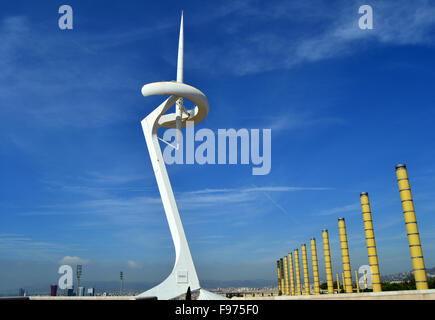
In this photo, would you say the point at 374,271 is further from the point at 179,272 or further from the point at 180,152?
the point at 180,152

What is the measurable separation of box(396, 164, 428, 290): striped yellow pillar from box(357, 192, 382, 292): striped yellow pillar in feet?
13.2

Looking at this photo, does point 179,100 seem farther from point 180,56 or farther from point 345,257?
point 345,257

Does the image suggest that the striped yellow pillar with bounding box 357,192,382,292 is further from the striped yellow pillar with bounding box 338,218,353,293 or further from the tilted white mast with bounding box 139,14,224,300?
the tilted white mast with bounding box 139,14,224,300

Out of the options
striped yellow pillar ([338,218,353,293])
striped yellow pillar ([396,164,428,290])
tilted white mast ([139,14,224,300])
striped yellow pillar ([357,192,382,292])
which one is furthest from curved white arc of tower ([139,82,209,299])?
striped yellow pillar ([396,164,428,290])

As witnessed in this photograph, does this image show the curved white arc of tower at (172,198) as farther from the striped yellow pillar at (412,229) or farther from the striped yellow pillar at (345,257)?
the striped yellow pillar at (412,229)

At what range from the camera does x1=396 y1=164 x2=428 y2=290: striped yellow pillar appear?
54.2 ft

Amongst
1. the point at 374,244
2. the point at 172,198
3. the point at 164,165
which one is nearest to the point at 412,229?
the point at 374,244

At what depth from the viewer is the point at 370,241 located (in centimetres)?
2147

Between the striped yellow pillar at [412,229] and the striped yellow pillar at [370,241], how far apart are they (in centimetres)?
403

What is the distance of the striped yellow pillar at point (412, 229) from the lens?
16.5m

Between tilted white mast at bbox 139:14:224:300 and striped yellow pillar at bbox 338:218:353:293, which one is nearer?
tilted white mast at bbox 139:14:224:300

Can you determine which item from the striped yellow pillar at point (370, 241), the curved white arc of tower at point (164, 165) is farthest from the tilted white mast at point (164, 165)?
the striped yellow pillar at point (370, 241)

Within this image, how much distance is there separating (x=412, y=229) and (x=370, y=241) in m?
4.79
